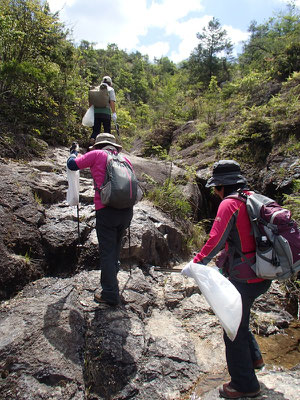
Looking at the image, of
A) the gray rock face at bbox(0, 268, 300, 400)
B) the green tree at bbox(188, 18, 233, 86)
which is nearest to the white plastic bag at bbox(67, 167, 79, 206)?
the gray rock face at bbox(0, 268, 300, 400)

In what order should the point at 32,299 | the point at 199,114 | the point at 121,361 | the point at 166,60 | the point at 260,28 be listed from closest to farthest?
the point at 121,361
the point at 32,299
the point at 199,114
the point at 260,28
the point at 166,60

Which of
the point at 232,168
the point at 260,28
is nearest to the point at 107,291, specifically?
the point at 232,168

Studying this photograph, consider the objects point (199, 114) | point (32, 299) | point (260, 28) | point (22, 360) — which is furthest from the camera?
point (260, 28)

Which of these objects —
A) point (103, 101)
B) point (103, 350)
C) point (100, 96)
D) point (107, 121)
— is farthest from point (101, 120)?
point (103, 350)

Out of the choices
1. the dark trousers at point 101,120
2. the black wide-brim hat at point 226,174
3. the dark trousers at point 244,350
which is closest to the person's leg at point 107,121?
the dark trousers at point 101,120

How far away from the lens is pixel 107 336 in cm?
340

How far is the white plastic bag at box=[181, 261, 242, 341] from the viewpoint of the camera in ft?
7.65

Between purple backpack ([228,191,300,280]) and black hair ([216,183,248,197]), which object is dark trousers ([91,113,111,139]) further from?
purple backpack ([228,191,300,280])

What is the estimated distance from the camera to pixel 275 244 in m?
2.43

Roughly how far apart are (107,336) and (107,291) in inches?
21.2

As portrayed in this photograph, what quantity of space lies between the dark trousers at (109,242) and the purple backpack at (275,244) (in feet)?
5.63

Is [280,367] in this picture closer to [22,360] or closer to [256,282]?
[256,282]

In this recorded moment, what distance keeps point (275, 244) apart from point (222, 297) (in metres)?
0.61

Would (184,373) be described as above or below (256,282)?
below
